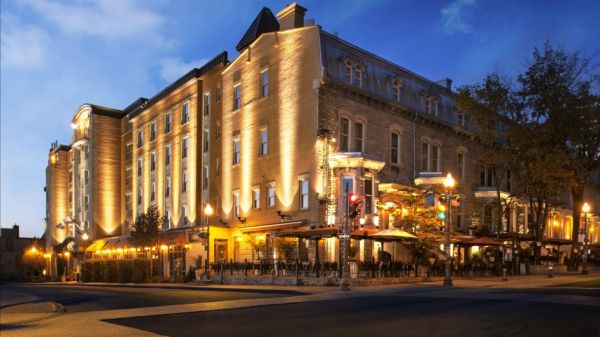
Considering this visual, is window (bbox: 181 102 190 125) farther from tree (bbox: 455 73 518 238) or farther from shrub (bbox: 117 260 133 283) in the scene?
tree (bbox: 455 73 518 238)

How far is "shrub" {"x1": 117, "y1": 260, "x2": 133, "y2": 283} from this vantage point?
138 feet

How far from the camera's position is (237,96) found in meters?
40.5

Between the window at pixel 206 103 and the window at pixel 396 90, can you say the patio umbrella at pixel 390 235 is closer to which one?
the window at pixel 396 90

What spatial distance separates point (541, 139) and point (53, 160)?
58901 mm

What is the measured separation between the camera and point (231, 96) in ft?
134

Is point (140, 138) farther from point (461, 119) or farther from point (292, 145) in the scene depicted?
point (461, 119)

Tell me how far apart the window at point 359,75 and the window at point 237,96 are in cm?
893

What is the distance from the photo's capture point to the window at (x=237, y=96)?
40.1 m

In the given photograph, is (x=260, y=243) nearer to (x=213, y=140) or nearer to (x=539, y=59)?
(x=213, y=140)

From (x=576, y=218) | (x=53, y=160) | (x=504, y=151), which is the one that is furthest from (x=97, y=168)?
(x=576, y=218)

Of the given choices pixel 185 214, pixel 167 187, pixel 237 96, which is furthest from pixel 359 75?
pixel 167 187

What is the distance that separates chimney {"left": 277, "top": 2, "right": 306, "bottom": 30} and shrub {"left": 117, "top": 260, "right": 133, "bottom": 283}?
20.7 m

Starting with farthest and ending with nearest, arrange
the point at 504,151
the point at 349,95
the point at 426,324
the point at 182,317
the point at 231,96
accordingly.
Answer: the point at 231,96
the point at 504,151
the point at 349,95
the point at 182,317
the point at 426,324

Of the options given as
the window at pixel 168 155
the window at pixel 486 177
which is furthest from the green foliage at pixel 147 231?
the window at pixel 486 177
